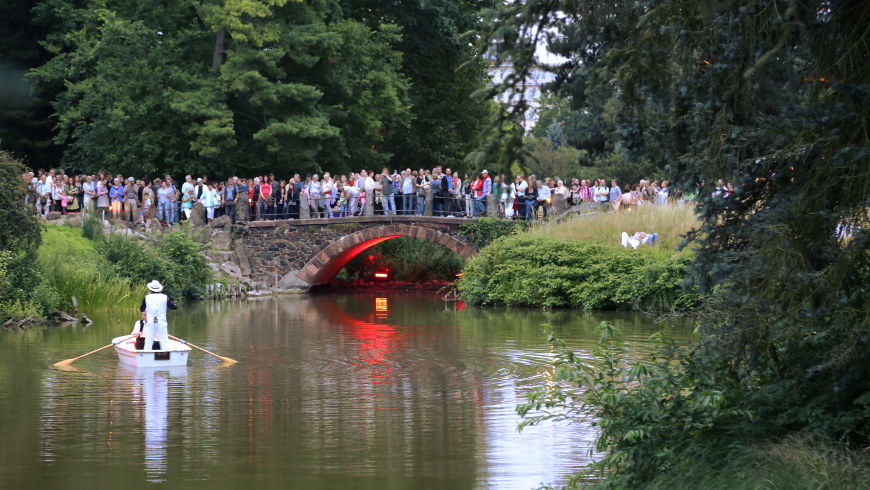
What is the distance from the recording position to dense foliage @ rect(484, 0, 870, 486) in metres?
9.69

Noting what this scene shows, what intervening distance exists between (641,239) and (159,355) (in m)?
15.0

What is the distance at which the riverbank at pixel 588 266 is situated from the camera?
30.4 metres

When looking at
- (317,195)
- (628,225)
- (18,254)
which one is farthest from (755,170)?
(317,195)

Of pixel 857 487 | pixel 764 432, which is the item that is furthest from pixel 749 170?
pixel 857 487

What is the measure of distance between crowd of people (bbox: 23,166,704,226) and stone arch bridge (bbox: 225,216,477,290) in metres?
0.37

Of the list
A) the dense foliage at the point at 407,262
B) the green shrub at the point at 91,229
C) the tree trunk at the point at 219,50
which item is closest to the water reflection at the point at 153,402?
the green shrub at the point at 91,229

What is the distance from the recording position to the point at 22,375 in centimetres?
2019

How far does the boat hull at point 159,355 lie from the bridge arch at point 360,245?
691 inches

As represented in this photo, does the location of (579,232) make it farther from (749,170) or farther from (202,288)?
(749,170)

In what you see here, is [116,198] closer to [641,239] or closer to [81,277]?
[81,277]

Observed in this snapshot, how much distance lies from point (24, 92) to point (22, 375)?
90.5ft

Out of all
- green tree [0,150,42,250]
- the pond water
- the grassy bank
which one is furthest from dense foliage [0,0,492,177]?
the pond water

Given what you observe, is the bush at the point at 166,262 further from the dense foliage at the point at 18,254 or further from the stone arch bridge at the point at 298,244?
the dense foliage at the point at 18,254

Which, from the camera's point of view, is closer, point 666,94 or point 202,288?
point 666,94
